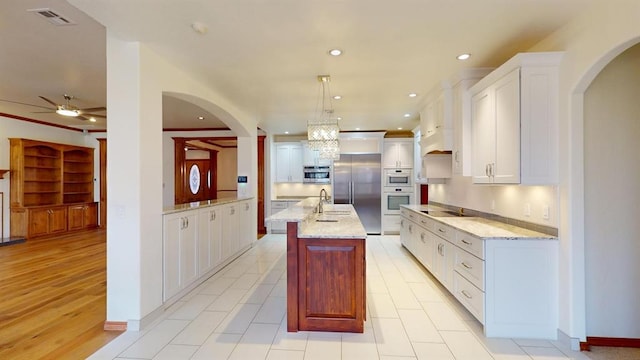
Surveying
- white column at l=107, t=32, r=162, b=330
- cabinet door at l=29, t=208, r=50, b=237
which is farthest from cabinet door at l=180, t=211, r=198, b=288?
cabinet door at l=29, t=208, r=50, b=237

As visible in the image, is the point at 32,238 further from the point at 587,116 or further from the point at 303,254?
the point at 587,116

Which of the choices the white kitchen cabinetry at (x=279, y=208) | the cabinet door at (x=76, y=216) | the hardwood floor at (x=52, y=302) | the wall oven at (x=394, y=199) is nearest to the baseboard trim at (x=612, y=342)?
the hardwood floor at (x=52, y=302)

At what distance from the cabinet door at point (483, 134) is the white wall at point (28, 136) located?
28.8ft

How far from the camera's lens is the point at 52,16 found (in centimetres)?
263

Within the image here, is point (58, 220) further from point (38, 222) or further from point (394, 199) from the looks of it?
point (394, 199)

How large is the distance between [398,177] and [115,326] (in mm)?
5987

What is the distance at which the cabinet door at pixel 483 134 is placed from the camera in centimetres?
306

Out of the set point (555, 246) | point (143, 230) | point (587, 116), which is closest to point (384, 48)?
point (587, 116)

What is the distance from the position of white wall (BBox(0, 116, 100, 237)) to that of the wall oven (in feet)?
24.6

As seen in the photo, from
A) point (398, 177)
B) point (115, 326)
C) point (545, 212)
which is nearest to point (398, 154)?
point (398, 177)

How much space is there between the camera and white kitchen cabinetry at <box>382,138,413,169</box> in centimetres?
732

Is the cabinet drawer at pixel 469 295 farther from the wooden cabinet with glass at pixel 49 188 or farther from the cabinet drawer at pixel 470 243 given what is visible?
the wooden cabinet with glass at pixel 49 188

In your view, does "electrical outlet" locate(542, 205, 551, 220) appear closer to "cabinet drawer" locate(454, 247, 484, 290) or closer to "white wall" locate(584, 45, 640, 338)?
"white wall" locate(584, 45, 640, 338)

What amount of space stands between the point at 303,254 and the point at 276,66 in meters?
2.02
